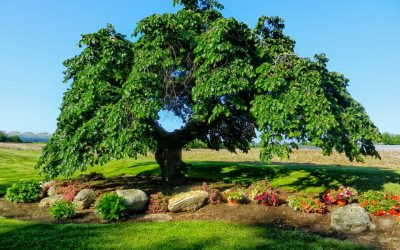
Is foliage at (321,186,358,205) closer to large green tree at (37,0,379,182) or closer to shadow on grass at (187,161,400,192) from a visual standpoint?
large green tree at (37,0,379,182)

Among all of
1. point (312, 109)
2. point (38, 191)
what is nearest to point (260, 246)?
point (312, 109)

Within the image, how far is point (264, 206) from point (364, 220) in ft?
15.2

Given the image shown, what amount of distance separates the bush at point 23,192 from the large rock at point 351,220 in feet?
55.4

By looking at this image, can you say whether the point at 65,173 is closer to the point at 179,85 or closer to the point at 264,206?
the point at 179,85

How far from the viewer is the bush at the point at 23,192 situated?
2061 centimetres

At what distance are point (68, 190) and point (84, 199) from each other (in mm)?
3580

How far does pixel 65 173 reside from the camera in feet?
59.4

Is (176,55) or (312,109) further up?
(176,55)

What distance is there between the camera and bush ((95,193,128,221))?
15742 mm

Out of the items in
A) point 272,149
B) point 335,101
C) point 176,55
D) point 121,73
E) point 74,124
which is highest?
point 176,55

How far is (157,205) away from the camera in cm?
1756

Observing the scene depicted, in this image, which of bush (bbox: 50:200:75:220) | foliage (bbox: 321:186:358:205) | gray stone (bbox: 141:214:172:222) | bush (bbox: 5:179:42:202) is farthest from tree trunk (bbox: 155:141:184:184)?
foliage (bbox: 321:186:358:205)

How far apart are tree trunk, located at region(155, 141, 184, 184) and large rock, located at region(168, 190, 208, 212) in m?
5.44

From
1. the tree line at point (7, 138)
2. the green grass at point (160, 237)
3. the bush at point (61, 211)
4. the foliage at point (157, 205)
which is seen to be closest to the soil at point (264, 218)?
the bush at point (61, 211)
